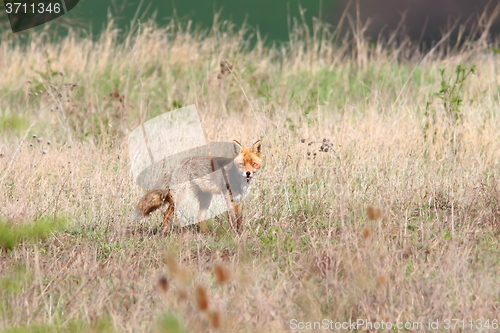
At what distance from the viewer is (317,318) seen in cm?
366

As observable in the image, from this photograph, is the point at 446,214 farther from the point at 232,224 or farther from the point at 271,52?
the point at 271,52

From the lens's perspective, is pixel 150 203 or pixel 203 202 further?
pixel 203 202

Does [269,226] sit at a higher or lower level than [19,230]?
lower

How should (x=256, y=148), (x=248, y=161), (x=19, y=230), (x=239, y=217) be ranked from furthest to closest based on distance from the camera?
(x=256, y=148) < (x=248, y=161) < (x=239, y=217) < (x=19, y=230)

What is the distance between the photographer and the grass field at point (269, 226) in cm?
370

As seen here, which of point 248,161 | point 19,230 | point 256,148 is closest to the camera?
point 19,230

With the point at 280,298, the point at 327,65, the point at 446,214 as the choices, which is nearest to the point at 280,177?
the point at 446,214

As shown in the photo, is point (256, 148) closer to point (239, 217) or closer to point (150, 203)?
point (239, 217)

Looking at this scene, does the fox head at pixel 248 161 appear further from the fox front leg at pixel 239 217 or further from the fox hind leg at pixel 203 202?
the fox hind leg at pixel 203 202

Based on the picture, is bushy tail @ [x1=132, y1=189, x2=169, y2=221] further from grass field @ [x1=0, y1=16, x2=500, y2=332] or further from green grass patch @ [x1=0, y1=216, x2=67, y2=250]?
Result: green grass patch @ [x1=0, y1=216, x2=67, y2=250]

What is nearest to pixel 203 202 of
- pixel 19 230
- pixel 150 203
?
pixel 150 203

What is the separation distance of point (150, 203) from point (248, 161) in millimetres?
966

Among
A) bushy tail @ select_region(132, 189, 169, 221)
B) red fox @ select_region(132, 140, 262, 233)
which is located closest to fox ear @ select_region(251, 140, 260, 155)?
red fox @ select_region(132, 140, 262, 233)

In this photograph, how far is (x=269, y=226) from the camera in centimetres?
551
